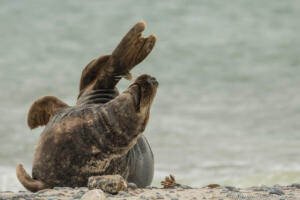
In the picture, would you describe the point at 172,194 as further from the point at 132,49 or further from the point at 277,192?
the point at 132,49

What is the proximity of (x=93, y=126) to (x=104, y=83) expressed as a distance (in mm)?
1130

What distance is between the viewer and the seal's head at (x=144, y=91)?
4992 mm

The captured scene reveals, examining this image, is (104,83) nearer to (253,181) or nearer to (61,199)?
(61,199)

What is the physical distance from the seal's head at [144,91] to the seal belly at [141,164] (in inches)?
30.9

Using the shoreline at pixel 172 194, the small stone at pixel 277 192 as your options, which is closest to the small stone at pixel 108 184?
the shoreline at pixel 172 194

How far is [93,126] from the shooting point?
16.9 feet

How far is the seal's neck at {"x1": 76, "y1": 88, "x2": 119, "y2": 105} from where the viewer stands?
6.12m

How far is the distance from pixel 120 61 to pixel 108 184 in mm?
1943

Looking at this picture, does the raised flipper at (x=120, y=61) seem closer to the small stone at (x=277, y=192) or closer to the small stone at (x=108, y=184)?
the small stone at (x=108, y=184)

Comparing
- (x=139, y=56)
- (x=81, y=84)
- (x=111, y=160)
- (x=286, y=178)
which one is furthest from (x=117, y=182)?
(x=286, y=178)

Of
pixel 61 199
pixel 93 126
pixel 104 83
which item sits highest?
pixel 104 83

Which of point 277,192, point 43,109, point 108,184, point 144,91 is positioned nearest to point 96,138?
point 144,91

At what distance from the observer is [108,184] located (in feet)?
14.2

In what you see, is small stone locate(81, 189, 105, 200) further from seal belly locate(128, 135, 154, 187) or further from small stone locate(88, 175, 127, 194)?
seal belly locate(128, 135, 154, 187)
